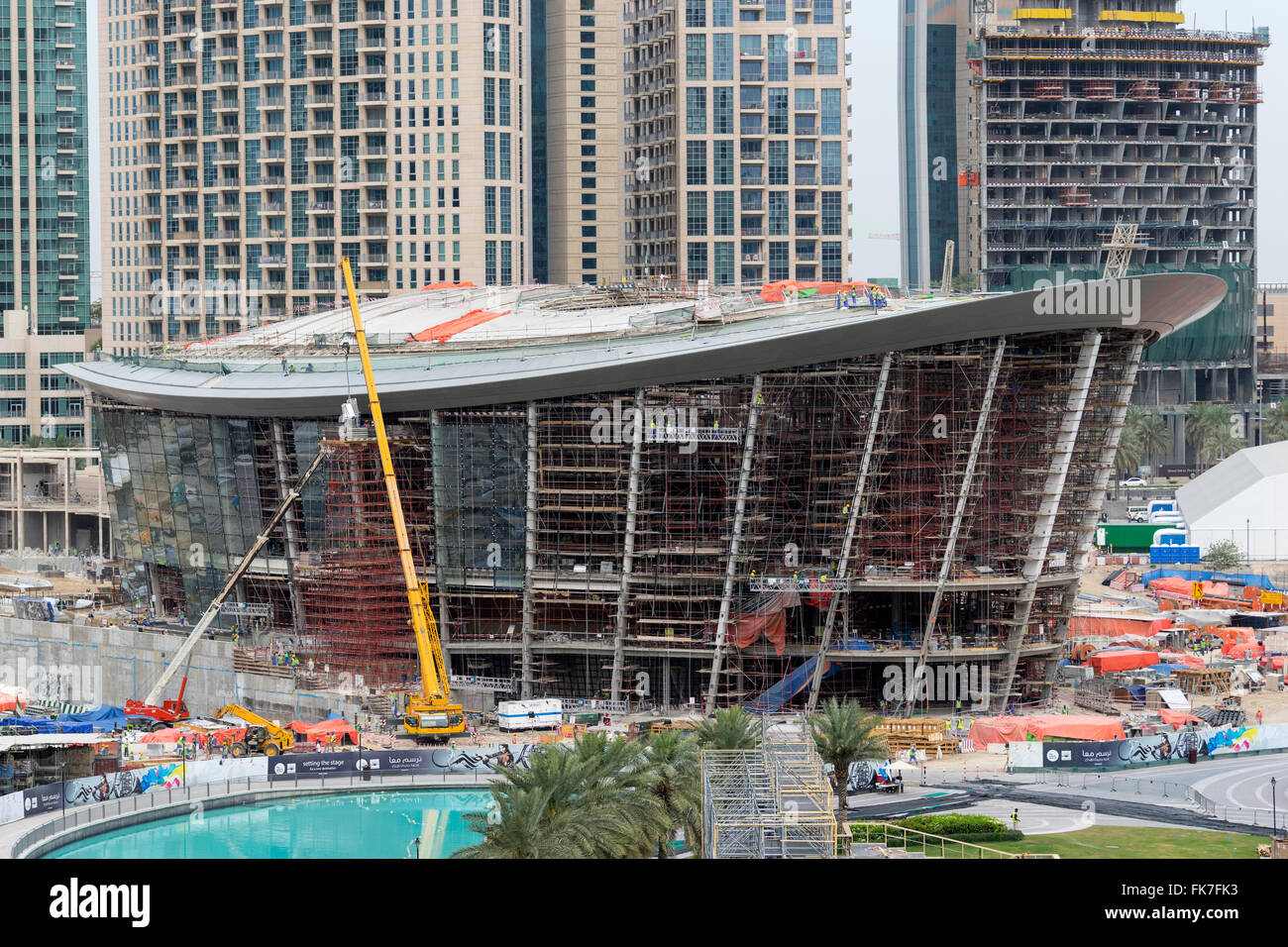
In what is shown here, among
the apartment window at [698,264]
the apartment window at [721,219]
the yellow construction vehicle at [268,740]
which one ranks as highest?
the apartment window at [721,219]

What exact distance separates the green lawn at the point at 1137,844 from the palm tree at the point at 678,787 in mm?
8389

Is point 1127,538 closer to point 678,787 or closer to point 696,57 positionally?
point 696,57

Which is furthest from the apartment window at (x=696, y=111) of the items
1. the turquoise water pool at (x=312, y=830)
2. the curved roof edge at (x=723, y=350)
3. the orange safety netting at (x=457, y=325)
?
the turquoise water pool at (x=312, y=830)

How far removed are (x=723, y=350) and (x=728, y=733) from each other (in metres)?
28.9

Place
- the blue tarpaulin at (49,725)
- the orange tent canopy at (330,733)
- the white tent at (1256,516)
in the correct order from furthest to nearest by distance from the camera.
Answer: the white tent at (1256,516) → the blue tarpaulin at (49,725) → the orange tent canopy at (330,733)

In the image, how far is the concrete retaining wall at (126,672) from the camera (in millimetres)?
90188

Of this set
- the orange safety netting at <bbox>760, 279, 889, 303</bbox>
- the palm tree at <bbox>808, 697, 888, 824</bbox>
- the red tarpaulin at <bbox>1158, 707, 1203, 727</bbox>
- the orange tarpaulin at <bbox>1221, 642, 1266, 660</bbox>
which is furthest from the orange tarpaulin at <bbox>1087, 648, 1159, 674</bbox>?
the palm tree at <bbox>808, 697, 888, 824</bbox>

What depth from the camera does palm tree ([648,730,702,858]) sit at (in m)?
48.8

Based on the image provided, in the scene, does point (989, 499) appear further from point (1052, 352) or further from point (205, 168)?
point (205, 168)

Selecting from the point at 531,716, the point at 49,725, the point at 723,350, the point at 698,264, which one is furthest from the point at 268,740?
the point at 698,264

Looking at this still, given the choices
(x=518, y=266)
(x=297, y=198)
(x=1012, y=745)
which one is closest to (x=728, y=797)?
(x=1012, y=745)

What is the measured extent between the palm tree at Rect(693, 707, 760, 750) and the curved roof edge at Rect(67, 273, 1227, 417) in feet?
87.8

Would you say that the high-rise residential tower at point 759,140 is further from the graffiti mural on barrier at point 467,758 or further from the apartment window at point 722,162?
the graffiti mural on barrier at point 467,758
